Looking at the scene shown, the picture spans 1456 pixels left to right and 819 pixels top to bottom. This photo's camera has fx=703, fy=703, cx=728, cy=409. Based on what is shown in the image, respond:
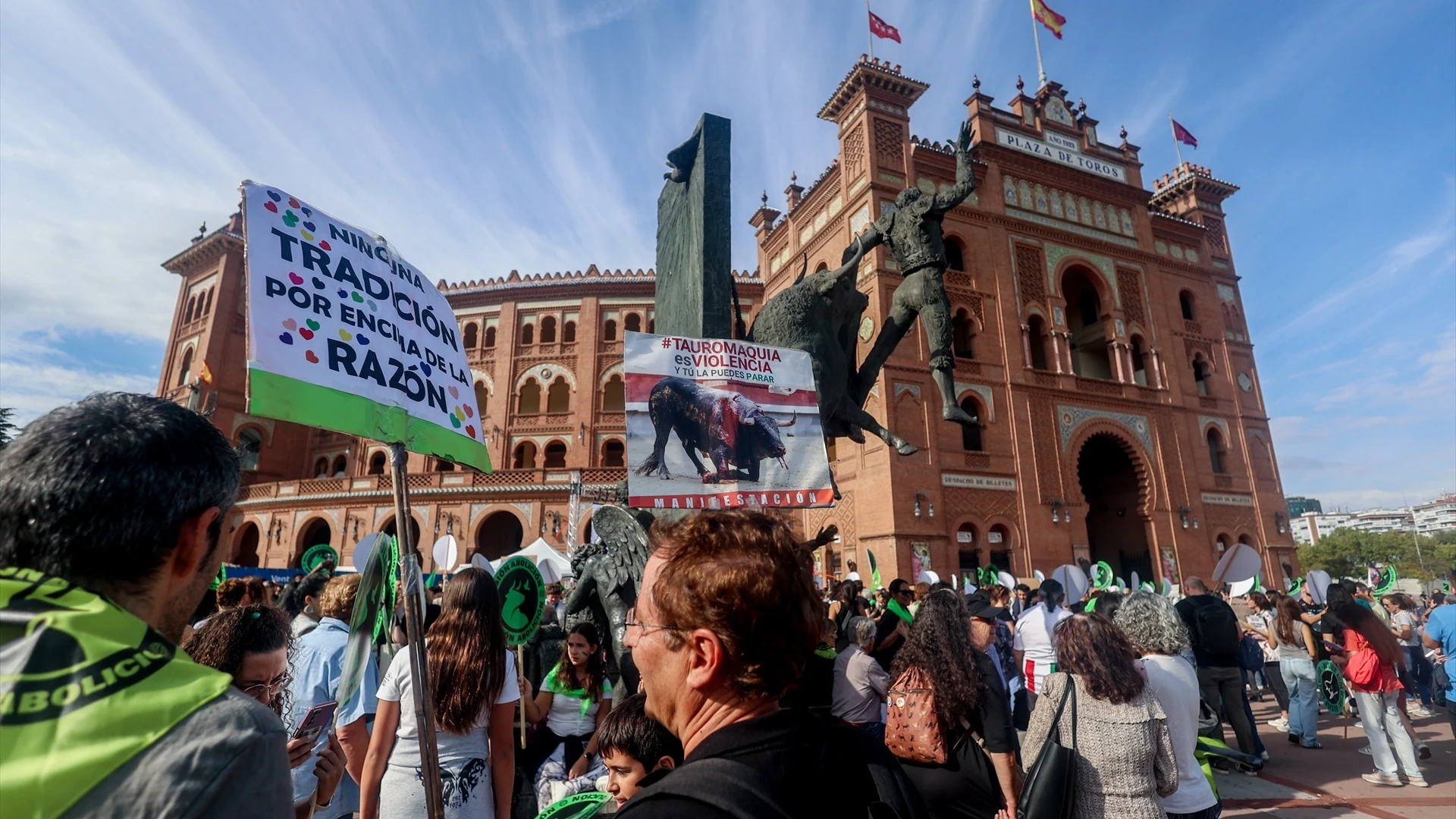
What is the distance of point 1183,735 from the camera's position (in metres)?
3.04

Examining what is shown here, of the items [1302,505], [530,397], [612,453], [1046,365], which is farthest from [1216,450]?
[1302,505]

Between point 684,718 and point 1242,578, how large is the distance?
9.80m

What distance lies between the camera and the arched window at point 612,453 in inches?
1128

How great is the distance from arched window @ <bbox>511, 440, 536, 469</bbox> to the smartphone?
89.8ft

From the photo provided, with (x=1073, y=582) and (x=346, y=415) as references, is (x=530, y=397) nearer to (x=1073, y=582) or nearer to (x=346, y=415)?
(x=1073, y=582)

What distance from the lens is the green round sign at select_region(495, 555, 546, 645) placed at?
13.6ft

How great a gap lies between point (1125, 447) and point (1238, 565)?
1634cm

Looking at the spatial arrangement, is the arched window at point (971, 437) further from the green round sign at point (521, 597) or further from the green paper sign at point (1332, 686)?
the green round sign at point (521, 597)

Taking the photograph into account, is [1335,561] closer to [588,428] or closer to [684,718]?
[588,428]

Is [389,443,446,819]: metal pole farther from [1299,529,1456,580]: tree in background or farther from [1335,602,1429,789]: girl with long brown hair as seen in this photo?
[1299,529,1456,580]: tree in background

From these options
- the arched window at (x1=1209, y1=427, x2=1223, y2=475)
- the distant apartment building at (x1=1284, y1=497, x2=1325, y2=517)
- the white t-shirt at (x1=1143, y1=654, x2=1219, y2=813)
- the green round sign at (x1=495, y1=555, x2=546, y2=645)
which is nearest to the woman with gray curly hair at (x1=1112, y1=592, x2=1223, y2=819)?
the white t-shirt at (x1=1143, y1=654, x2=1219, y2=813)

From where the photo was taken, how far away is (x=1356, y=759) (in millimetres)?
6605

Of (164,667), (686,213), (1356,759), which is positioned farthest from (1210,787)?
(1356,759)

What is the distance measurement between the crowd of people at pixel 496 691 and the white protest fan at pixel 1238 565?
18.7ft
